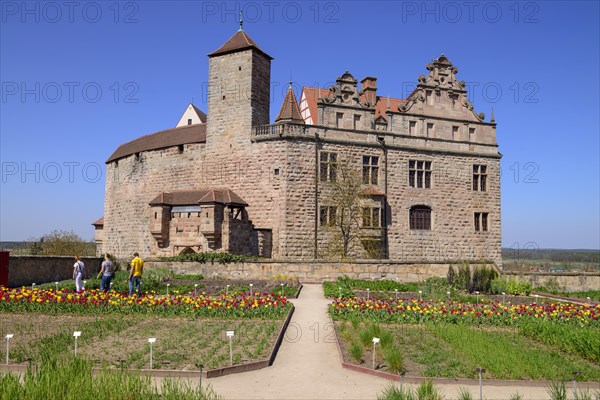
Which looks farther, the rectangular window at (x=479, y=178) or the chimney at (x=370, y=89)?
the chimney at (x=370, y=89)

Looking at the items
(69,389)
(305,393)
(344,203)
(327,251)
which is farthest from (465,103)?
(69,389)

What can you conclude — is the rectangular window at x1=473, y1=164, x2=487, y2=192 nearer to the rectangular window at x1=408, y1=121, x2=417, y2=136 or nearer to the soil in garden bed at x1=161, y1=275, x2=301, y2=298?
the rectangular window at x1=408, y1=121, x2=417, y2=136

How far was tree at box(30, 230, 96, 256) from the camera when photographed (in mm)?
47500

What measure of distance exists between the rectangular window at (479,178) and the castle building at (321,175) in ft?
0.26

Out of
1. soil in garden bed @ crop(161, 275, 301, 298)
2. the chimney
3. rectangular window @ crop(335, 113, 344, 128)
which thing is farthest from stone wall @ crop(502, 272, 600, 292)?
the chimney

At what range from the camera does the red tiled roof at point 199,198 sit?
2947 centimetres

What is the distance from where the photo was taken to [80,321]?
1352cm

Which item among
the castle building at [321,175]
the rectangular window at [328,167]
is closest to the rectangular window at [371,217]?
the castle building at [321,175]

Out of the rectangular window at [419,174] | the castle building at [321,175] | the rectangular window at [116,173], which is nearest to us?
the castle building at [321,175]

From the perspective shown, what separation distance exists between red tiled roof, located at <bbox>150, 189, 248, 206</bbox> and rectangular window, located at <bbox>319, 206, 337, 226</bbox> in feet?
15.5

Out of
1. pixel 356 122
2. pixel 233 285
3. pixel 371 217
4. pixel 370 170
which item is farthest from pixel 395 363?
pixel 356 122

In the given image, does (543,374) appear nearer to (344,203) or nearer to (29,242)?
(344,203)

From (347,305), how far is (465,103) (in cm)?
2537

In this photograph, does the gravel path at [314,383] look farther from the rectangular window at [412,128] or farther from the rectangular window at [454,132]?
the rectangular window at [454,132]
